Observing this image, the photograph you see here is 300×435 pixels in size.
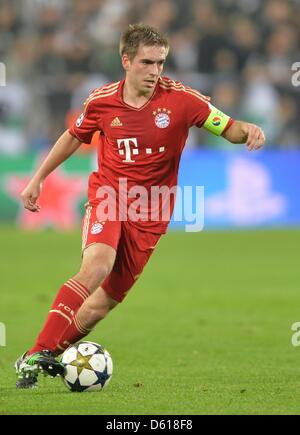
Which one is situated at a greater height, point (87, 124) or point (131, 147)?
point (87, 124)

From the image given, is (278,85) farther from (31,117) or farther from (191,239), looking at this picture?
(31,117)

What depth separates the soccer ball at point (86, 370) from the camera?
666cm

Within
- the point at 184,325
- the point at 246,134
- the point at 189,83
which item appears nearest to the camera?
the point at 246,134

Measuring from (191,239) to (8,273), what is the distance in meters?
5.84

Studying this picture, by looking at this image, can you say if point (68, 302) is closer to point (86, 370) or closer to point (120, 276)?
point (86, 370)

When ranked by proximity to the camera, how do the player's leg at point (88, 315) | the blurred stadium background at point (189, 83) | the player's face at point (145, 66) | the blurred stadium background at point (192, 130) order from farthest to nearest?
the blurred stadium background at point (189, 83) < the blurred stadium background at point (192, 130) < the player's leg at point (88, 315) < the player's face at point (145, 66)

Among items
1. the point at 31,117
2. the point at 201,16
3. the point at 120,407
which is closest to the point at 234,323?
the point at 120,407

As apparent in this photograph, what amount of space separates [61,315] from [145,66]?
5.77 ft

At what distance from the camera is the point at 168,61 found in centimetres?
2034

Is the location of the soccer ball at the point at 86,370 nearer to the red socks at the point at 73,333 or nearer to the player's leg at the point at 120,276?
the red socks at the point at 73,333

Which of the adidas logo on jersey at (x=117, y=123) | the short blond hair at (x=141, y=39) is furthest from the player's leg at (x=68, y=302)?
the short blond hair at (x=141, y=39)

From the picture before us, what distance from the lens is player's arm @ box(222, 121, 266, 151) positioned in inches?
266

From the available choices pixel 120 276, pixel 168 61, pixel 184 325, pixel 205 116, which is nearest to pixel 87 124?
pixel 205 116

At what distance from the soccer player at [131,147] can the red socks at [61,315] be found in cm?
20
